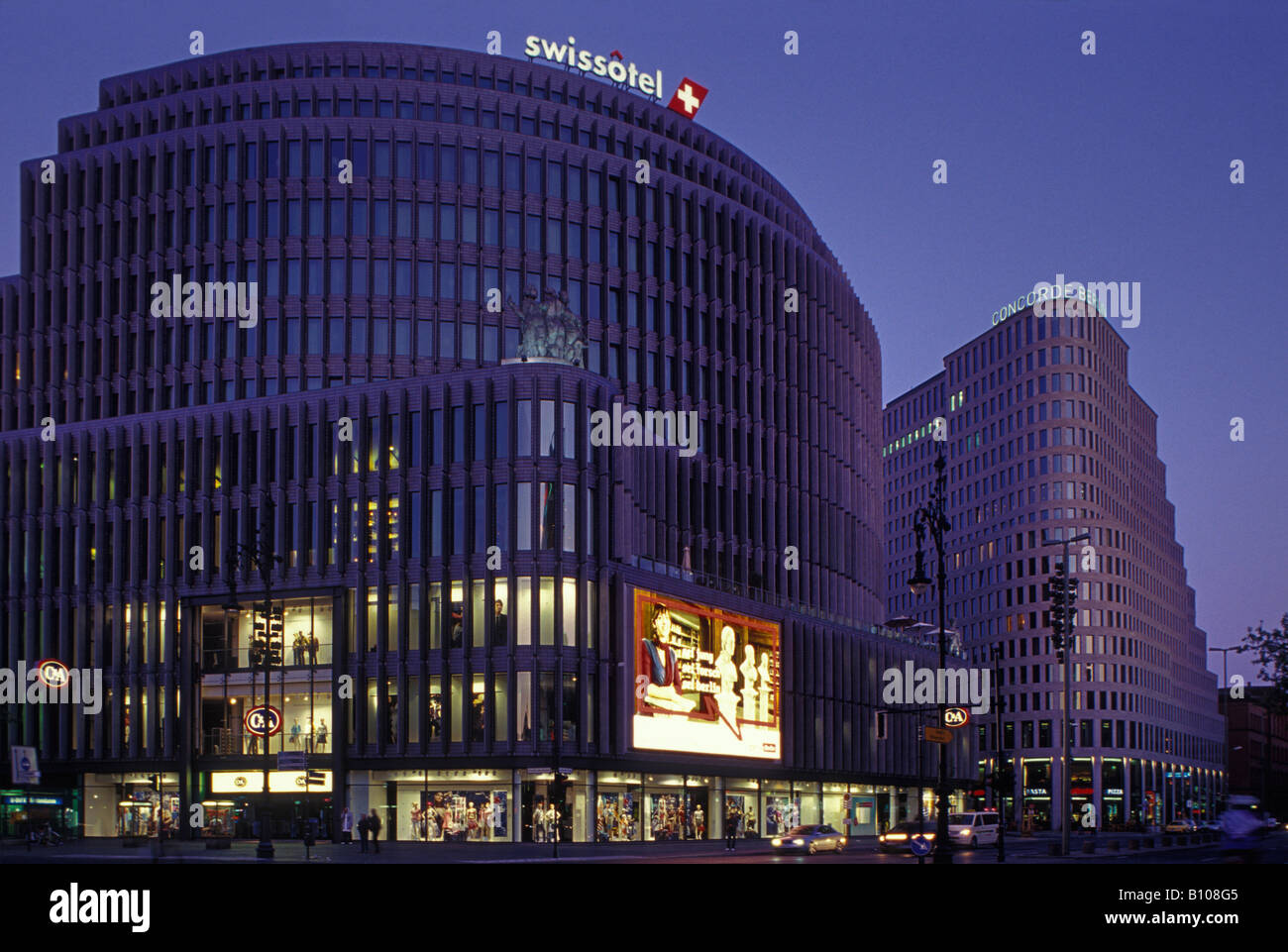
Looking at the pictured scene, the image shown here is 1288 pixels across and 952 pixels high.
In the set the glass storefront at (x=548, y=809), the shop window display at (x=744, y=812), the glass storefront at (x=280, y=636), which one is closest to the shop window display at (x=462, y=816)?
the glass storefront at (x=548, y=809)

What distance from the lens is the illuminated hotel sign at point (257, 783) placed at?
7562 cm

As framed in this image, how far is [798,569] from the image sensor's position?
10556 centimetres

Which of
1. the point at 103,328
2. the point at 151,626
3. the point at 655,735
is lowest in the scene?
the point at 655,735

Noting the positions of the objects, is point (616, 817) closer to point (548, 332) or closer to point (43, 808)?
point (548, 332)

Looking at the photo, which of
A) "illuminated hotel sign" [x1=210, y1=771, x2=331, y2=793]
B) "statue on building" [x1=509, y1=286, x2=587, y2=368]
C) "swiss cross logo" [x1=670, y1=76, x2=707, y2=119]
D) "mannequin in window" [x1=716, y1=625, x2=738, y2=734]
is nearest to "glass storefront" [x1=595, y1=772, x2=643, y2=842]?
"mannequin in window" [x1=716, y1=625, x2=738, y2=734]

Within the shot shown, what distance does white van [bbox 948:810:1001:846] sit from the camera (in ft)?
228

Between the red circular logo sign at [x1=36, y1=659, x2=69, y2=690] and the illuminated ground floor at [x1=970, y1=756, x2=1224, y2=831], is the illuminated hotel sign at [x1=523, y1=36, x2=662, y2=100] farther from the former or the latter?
the illuminated ground floor at [x1=970, y1=756, x2=1224, y2=831]

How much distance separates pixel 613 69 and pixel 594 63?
1.47 meters

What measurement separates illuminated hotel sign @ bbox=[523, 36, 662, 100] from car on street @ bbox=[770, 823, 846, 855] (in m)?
58.3

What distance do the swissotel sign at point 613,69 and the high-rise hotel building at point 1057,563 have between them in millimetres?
81114
